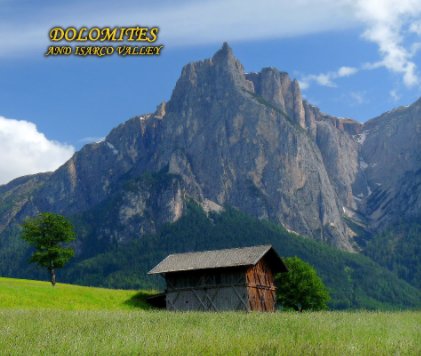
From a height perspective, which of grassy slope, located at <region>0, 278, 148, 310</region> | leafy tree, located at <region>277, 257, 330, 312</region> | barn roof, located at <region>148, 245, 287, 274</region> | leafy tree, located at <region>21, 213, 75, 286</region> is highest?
leafy tree, located at <region>21, 213, 75, 286</region>

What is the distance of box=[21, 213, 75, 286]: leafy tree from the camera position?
66.8 meters

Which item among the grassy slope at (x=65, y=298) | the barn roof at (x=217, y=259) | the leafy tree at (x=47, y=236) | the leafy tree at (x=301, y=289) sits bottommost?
the leafy tree at (x=301, y=289)

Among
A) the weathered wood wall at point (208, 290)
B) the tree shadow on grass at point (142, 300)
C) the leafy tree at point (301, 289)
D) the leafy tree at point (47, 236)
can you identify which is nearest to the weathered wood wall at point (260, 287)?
the weathered wood wall at point (208, 290)

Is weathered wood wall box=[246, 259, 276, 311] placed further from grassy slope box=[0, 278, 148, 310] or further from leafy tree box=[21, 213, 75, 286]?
leafy tree box=[21, 213, 75, 286]

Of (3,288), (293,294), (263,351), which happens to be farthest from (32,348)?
(293,294)

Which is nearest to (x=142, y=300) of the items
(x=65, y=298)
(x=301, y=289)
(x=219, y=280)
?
(x=65, y=298)

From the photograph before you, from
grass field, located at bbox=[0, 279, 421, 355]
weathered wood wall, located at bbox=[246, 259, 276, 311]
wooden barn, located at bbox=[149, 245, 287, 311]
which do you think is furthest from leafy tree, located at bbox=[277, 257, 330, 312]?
grass field, located at bbox=[0, 279, 421, 355]

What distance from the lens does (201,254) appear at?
60281mm

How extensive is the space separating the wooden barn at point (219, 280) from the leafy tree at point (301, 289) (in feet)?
42.2

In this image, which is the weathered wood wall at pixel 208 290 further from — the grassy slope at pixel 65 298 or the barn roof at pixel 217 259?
the grassy slope at pixel 65 298

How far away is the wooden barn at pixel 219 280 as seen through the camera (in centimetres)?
5716

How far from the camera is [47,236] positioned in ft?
220

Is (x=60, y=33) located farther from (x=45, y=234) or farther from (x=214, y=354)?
(x=214, y=354)

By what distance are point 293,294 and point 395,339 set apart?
5686 cm
